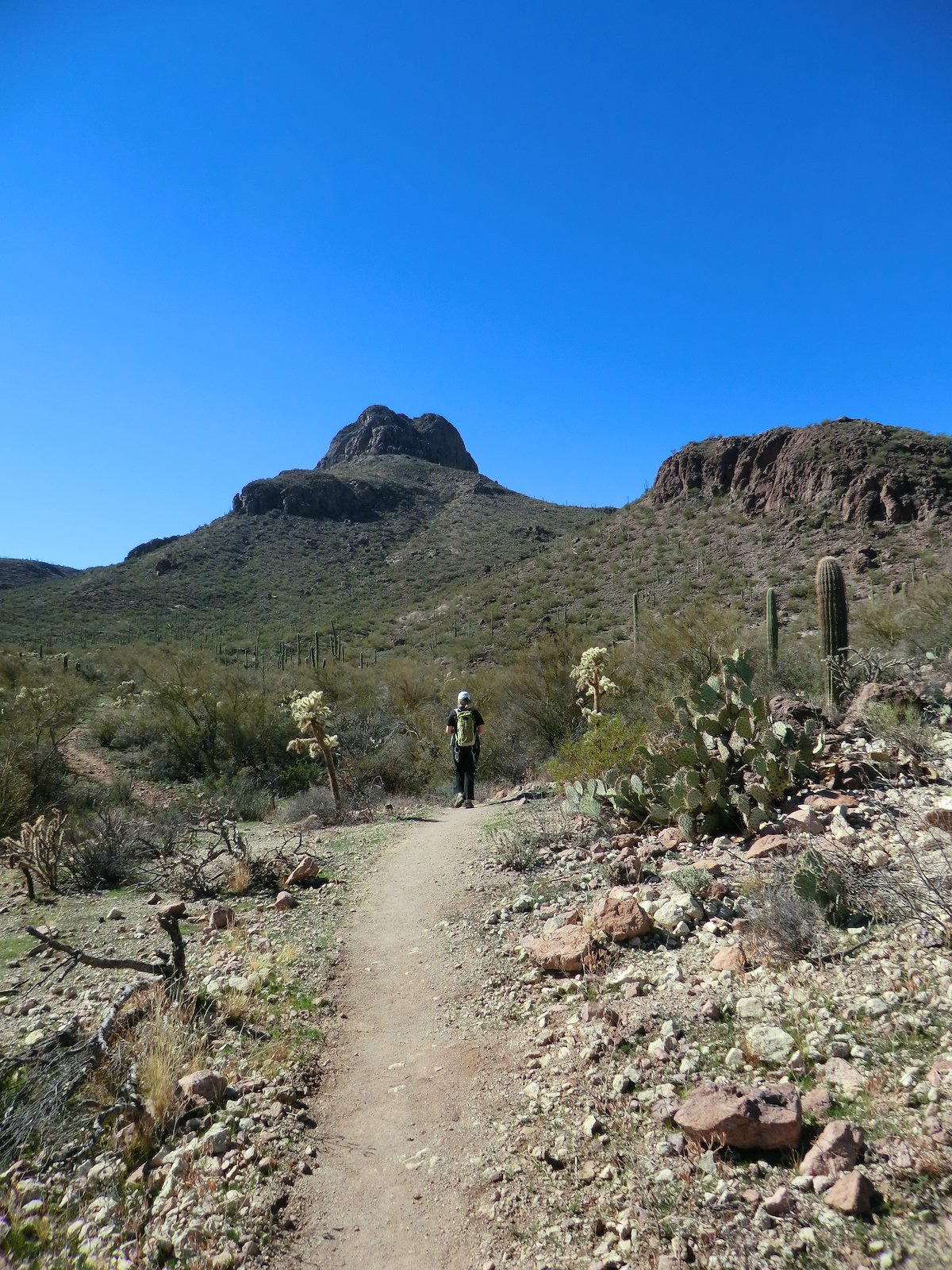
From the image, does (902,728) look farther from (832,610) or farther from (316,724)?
(316,724)

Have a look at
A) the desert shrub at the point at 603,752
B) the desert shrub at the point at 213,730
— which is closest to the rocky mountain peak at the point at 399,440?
the desert shrub at the point at 213,730

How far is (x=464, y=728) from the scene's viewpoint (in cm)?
1101

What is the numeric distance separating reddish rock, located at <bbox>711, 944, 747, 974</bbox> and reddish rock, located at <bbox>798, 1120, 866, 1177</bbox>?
147 centimetres

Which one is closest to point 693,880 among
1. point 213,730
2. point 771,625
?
point 771,625

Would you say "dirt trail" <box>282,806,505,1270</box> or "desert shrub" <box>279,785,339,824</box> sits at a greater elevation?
"dirt trail" <box>282,806,505,1270</box>

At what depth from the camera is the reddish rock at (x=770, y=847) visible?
17.3ft

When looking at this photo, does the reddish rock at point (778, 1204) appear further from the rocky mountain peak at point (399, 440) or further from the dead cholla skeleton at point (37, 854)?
the rocky mountain peak at point (399, 440)

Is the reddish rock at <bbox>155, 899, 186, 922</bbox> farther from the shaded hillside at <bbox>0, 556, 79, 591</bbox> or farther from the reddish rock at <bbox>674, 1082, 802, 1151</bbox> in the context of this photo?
the shaded hillside at <bbox>0, 556, 79, 591</bbox>

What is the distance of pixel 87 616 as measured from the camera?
44312 mm

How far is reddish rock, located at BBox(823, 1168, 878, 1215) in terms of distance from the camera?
89.4 inches

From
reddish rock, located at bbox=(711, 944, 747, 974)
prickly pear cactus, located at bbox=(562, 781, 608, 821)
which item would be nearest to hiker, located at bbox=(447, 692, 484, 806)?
prickly pear cactus, located at bbox=(562, 781, 608, 821)

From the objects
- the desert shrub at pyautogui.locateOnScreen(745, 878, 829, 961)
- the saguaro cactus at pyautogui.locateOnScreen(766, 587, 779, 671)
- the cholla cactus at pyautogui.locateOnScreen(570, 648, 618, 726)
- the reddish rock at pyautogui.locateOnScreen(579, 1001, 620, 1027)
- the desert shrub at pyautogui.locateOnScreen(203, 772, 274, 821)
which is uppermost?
the saguaro cactus at pyautogui.locateOnScreen(766, 587, 779, 671)

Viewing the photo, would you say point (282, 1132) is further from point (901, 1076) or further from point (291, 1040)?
point (901, 1076)

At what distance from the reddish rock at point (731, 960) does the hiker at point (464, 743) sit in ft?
23.1
